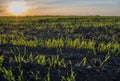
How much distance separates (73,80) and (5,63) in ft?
6.70

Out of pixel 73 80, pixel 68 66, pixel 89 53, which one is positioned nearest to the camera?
pixel 73 80

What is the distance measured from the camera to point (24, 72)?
6172 mm

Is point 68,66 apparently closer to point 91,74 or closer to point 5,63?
point 91,74

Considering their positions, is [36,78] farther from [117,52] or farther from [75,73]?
[117,52]

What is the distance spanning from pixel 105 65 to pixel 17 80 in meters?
1.99

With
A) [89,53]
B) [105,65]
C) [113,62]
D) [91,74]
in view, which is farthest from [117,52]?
[91,74]

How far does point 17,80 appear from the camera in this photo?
5.81 m

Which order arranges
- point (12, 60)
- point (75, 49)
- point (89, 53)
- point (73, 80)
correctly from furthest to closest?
point (75, 49), point (89, 53), point (12, 60), point (73, 80)

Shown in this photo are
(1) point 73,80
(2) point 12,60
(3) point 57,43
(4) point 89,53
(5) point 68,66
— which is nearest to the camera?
(1) point 73,80

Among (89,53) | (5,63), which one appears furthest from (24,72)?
(89,53)

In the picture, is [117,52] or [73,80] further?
[117,52]

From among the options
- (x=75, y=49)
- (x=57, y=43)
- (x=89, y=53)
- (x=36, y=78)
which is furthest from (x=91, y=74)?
(x=57, y=43)

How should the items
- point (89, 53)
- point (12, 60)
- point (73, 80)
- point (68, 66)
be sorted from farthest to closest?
point (89, 53), point (12, 60), point (68, 66), point (73, 80)

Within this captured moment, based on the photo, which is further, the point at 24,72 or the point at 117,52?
the point at 117,52
